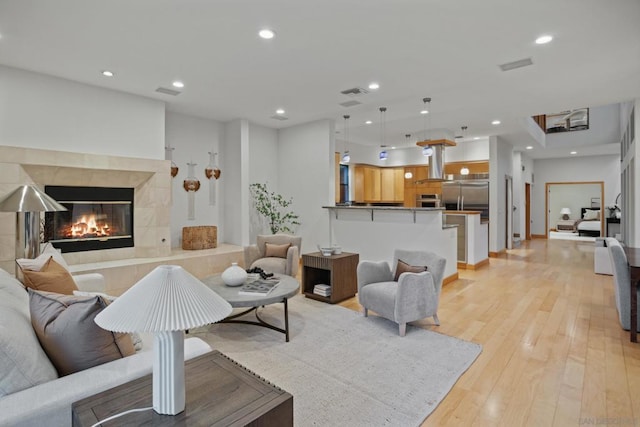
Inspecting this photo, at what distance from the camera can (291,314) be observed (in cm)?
387

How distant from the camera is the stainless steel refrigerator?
26.1 ft

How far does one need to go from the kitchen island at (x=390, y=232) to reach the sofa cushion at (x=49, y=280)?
4.39 meters

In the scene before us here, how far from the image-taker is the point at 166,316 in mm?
1074

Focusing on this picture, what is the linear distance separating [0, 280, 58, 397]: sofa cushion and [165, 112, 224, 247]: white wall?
461 cm

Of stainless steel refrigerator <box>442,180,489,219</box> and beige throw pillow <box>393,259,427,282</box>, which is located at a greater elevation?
stainless steel refrigerator <box>442,180,489,219</box>

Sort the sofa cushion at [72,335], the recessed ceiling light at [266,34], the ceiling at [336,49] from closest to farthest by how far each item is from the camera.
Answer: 1. the sofa cushion at [72,335]
2. the ceiling at [336,49]
3. the recessed ceiling light at [266,34]

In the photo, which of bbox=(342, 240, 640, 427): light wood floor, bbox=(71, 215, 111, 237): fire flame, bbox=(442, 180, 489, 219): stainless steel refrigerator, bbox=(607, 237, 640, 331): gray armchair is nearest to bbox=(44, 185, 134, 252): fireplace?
bbox=(71, 215, 111, 237): fire flame

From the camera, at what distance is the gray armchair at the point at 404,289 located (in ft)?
10.8

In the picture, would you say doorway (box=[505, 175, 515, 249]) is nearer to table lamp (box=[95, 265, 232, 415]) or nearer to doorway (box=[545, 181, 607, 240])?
doorway (box=[545, 181, 607, 240])

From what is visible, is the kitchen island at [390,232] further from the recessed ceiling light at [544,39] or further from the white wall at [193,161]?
the recessed ceiling light at [544,39]

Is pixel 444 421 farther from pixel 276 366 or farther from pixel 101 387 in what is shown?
pixel 101 387

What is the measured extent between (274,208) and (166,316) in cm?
597

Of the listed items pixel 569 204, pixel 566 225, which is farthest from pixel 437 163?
pixel 569 204

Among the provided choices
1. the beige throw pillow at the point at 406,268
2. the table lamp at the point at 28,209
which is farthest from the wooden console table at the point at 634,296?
the table lamp at the point at 28,209
